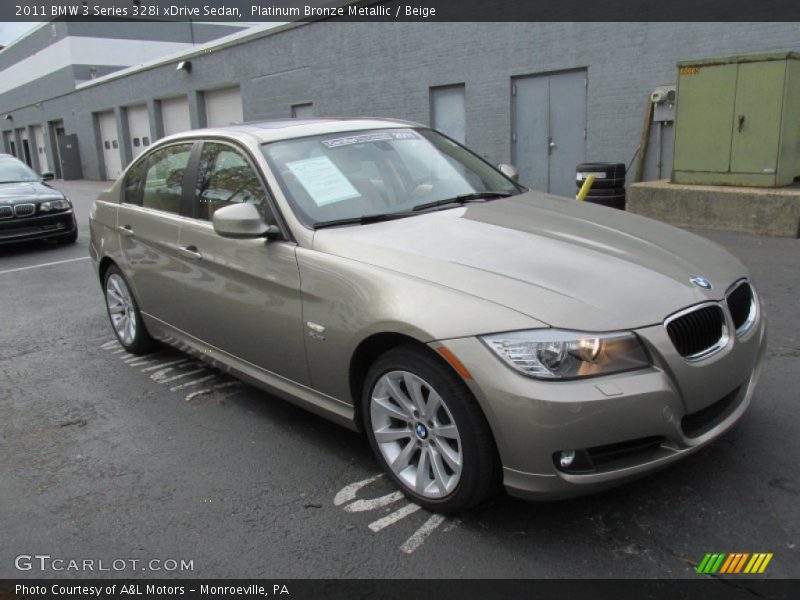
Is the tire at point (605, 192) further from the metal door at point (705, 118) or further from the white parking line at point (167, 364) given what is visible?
the white parking line at point (167, 364)

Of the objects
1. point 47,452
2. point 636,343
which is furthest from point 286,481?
point 636,343

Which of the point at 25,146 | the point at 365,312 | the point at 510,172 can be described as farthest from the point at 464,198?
the point at 25,146

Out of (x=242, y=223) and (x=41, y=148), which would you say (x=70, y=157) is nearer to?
(x=41, y=148)

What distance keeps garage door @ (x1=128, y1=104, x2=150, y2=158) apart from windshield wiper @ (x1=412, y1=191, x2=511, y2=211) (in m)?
26.4

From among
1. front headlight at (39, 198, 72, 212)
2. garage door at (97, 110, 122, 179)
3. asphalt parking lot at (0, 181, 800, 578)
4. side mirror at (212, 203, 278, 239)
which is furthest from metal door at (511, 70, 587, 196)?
garage door at (97, 110, 122, 179)

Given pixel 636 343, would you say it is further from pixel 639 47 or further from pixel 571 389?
pixel 639 47

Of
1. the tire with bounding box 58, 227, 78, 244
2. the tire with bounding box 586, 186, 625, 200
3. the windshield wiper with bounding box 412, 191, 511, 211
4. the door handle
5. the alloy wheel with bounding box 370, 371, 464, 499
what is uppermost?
the windshield wiper with bounding box 412, 191, 511, 211

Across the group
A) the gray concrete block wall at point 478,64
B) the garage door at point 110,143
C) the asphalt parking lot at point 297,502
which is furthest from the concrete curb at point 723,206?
the garage door at point 110,143

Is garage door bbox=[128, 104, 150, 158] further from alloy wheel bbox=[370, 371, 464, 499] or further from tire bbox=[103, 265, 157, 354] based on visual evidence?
alloy wheel bbox=[370, 371, 464, 499]

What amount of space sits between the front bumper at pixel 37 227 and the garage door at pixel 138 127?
17904 millimetres

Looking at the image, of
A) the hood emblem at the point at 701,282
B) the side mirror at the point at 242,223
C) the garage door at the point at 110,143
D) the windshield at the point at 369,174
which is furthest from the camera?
the garage door at the point at 110,143

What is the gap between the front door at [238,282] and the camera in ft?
11.1

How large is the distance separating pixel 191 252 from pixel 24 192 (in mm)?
8383

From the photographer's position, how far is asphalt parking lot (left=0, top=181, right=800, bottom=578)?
263cm
